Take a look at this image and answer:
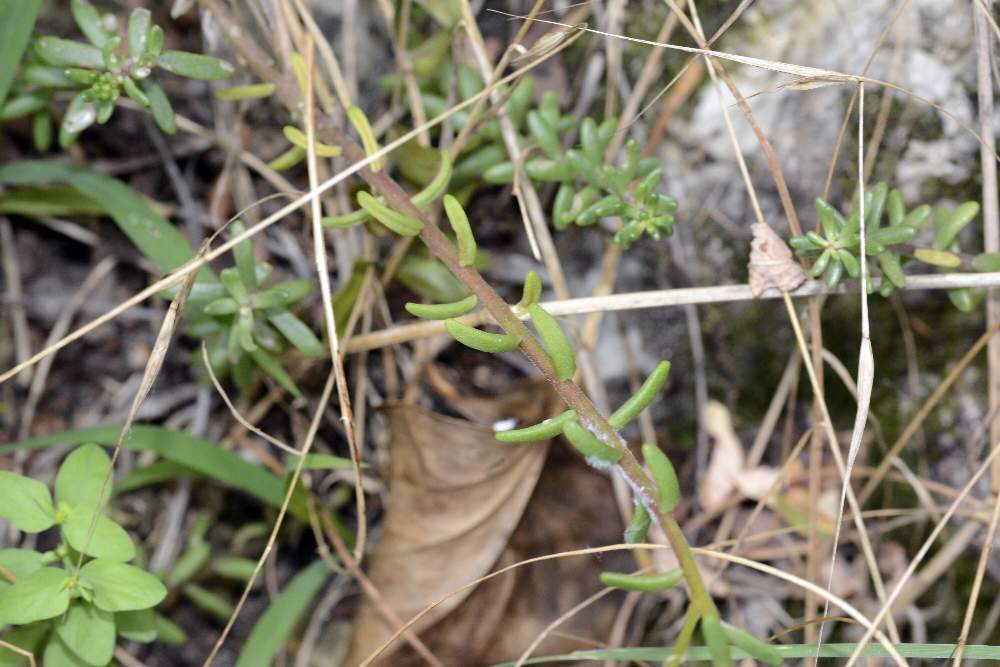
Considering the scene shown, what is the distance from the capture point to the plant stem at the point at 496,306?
3.84 feet

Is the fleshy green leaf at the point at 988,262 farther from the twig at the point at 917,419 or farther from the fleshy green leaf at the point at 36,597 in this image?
the fleshy green leaf at the point at 36,597

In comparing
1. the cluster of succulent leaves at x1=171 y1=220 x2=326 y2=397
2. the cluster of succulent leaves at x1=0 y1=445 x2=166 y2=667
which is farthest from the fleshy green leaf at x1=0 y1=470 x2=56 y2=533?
the cluster of succulent leaves at x1=171 y1=220 x2=326 y2=397

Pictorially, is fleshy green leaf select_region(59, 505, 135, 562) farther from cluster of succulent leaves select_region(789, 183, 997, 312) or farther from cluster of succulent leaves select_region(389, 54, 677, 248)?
cluster of succulent leaves select_region(789, 183, 997, 312)

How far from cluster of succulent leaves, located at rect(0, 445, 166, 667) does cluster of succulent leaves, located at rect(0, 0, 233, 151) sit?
609 millimetres

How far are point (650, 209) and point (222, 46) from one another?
0.96 metres

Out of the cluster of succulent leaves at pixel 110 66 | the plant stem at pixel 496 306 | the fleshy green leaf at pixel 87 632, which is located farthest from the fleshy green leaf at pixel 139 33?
the fleshy green leaf at pixel 87 632

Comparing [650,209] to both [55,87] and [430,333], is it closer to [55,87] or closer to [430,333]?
[430,333]

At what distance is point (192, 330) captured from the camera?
1.70 m

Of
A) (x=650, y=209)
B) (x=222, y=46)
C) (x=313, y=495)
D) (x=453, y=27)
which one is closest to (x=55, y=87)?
(x=222, y=46)

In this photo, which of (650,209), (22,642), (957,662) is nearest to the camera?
(957,662)

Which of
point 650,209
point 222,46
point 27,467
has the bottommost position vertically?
point 27,467

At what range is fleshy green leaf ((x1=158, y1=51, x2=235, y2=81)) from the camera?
5.07ft

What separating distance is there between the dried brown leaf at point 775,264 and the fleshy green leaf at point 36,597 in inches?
50.0

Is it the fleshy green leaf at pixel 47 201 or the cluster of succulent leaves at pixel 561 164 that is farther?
the fleshy green leaf at pixel 47 201
